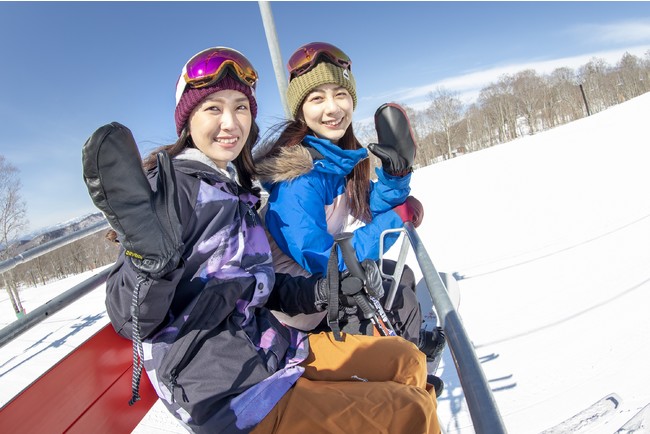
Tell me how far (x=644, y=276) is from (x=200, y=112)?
354cm

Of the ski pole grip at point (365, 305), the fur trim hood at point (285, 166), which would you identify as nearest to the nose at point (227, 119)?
the fur trim hood at point (285, 166)

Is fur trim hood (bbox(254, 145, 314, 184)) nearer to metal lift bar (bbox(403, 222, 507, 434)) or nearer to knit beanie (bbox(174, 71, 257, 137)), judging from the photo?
knit beanie (bbox(174, 71, 257, 137))

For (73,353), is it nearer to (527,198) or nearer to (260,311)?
(260,311)

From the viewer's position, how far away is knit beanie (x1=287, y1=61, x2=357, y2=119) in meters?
2.05

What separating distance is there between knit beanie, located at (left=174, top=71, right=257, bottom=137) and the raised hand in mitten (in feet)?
3.71

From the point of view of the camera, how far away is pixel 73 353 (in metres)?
1.58

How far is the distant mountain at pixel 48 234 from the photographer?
2.08m

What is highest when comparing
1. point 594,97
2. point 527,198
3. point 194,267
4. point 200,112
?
point 594,97

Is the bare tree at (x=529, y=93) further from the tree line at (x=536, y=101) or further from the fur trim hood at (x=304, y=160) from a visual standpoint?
the fur trim hood at (x=304, y=160)

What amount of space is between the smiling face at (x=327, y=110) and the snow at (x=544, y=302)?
5.16 ft

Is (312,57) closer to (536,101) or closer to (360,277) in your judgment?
(360,277)

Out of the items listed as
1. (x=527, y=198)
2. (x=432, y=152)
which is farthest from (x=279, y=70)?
(x=432, y=152)

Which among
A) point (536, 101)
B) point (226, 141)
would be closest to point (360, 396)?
point (226, 141)

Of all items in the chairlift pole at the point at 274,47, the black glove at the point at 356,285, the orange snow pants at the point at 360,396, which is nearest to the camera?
the orange snow pants at the point at 360,396
